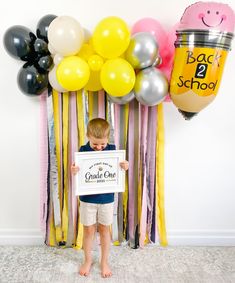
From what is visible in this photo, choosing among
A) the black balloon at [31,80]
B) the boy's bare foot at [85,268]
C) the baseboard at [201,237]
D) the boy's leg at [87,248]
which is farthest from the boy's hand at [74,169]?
the baseboard at [201,237]

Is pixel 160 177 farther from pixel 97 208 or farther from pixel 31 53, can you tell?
pixel 31 53

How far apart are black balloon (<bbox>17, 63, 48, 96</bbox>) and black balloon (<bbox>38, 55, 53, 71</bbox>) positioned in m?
0.04

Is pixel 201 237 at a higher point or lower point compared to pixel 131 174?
lower

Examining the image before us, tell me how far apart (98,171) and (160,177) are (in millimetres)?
534

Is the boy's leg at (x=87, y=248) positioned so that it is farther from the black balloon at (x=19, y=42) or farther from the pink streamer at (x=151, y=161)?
the black balloon at (x=19, y=42)

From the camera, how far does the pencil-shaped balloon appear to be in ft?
5.94

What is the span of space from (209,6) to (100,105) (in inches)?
34.1

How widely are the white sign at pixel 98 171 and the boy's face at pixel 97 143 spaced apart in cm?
3

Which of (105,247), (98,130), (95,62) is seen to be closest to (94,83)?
(95,62)

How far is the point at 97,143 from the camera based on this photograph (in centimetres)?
198

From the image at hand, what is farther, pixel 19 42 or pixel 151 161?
pixel 151 161

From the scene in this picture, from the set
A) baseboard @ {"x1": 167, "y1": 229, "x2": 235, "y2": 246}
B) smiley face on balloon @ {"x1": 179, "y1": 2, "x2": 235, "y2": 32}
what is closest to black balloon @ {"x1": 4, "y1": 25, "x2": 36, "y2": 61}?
smiley face on balloon @ {"x1": 179, "y1": 2, "x2": 235, "y2": 32}

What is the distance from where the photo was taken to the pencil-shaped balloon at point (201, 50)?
5.94ft

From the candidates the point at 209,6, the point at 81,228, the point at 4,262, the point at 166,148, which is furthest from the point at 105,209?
the point at 209,6
